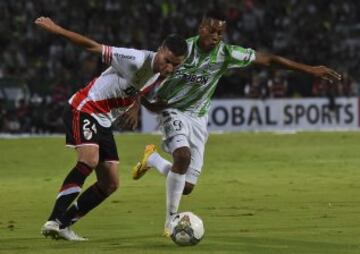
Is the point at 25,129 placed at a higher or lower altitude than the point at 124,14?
lower

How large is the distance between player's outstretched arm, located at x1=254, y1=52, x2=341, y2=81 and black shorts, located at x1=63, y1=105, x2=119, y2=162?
1865 millimetres

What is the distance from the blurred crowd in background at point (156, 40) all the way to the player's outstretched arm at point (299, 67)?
19.8 m

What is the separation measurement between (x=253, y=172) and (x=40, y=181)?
393cm

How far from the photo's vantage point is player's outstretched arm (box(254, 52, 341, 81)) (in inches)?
426

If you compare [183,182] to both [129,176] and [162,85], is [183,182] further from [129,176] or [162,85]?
[129,176]

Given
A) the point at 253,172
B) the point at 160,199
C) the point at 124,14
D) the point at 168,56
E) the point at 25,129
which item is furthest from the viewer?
the point at 124,14

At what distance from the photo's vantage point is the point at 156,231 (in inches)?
433

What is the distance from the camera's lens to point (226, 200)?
14.6 m

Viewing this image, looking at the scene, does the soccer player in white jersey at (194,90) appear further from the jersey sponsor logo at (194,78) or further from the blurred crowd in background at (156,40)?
the blurred crowd in background at (156,40)

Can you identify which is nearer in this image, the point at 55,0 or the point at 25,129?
the point at 25,129

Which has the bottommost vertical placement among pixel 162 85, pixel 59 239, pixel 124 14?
pixel 59 239

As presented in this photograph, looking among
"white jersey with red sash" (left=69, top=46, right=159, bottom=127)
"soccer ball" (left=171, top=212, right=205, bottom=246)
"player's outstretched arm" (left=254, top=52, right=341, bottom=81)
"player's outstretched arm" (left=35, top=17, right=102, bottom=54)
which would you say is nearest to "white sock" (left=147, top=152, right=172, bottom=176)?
"white jersey with red sash" (left=69, top=46, right=159, bottom=127)

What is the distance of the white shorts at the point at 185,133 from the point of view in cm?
1091

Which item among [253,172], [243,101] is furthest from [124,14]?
[253,172]
